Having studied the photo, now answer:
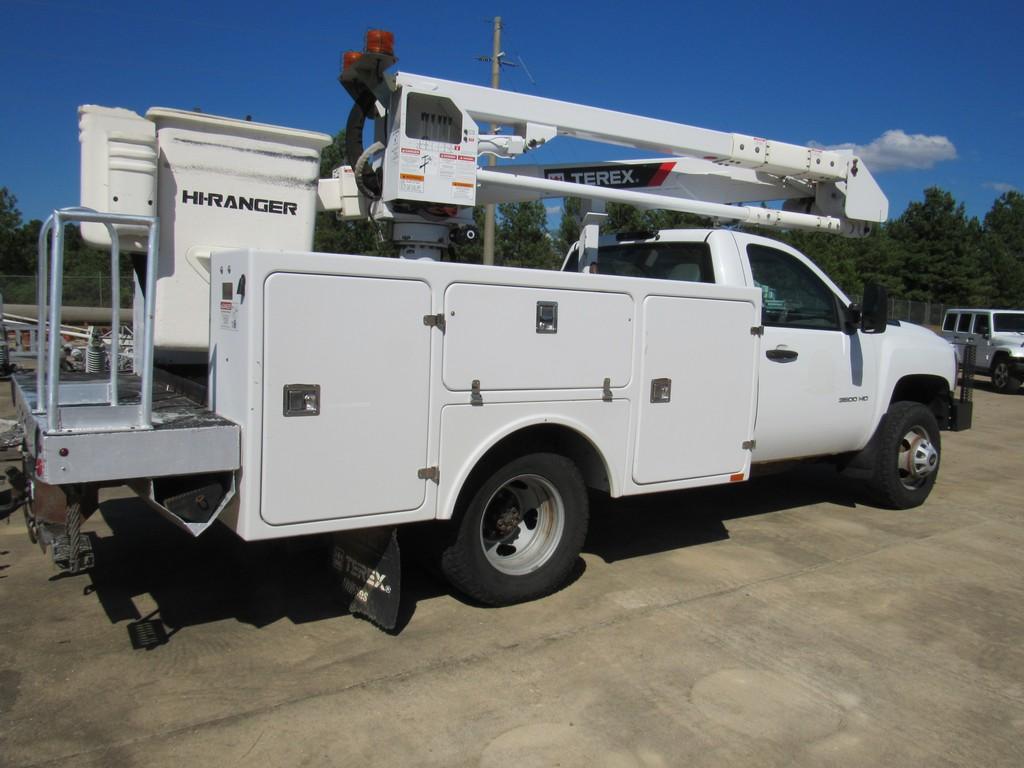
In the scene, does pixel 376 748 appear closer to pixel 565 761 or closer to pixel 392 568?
pixel 565 761

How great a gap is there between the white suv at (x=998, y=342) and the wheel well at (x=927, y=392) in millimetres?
13404

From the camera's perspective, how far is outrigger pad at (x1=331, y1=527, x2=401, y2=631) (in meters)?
4.06

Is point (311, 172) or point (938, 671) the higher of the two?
point (311, 172)

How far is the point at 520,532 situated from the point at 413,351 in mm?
1403

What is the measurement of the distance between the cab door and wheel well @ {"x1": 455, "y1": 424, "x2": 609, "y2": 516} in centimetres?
147

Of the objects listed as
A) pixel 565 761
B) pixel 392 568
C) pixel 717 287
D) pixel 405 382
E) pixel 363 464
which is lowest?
pixel 565 761

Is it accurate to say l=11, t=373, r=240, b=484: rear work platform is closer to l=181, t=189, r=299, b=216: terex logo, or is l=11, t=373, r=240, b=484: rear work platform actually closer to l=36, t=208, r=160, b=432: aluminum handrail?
l=36, t=208, r=160, b=432: aluminum handrail

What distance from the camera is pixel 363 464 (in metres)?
3.83

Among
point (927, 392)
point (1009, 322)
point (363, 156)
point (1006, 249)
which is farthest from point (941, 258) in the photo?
point (363, 156)

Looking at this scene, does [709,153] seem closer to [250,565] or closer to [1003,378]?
[250,565]

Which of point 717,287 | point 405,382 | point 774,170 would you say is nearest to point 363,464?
point 405,382

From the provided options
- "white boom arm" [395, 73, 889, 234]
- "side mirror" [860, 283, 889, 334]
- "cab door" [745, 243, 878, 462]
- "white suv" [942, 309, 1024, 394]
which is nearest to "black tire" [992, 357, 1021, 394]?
"white suv" [942, 309, 1024, 394]

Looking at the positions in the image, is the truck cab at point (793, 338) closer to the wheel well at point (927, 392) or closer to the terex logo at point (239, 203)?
the wheel well at point (927, 392)

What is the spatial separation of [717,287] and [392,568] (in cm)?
253
